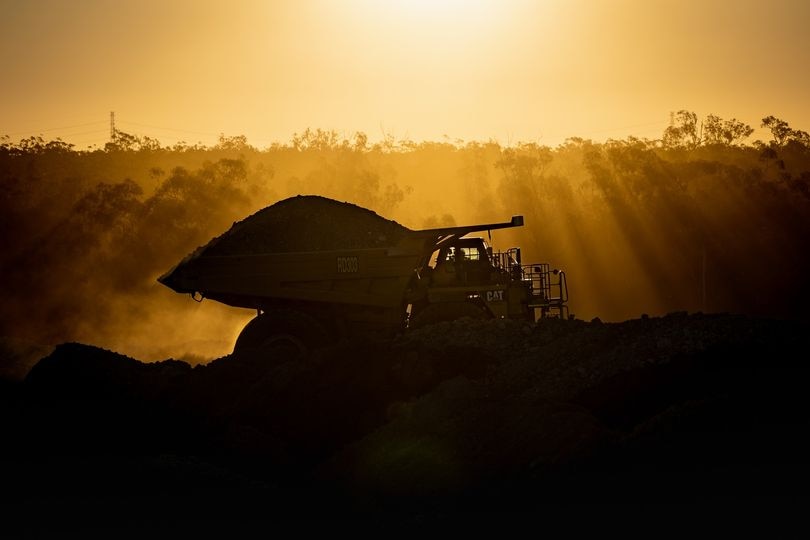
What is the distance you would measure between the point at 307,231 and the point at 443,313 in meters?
3.25

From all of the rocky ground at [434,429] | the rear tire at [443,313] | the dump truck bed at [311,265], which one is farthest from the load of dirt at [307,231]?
the rocky ground at [434,429]

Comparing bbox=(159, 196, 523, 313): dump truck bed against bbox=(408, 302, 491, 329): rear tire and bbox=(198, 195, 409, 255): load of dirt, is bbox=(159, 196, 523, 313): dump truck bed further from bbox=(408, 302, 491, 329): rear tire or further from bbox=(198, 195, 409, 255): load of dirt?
bbox=(408, 302, 491, 329): rear tire

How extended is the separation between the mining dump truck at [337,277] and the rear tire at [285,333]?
19 mm

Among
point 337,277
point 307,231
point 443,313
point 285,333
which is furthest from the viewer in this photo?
point 307,231

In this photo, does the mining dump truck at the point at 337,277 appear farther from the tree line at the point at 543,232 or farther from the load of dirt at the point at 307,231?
the tree line at the point at 543,232

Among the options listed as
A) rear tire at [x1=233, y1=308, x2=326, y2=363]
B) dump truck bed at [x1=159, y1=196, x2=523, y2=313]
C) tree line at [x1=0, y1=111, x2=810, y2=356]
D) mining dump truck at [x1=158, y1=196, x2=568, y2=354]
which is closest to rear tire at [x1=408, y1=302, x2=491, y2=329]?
mining dump truck at [x1=158, y1=196, x2=568, y2=354]

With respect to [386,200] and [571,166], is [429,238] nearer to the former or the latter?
[386,200]

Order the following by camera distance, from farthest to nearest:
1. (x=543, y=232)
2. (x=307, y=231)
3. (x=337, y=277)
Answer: (x=543, y=232) < (x=307, y=231) < (x=337, y=277)

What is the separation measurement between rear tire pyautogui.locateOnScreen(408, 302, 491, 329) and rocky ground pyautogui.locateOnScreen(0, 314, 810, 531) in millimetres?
1022

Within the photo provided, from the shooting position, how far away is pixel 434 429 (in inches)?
614

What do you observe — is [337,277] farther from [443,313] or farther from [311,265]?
[443,313]

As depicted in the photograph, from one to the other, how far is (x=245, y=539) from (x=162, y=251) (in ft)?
240

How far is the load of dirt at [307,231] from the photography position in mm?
25250

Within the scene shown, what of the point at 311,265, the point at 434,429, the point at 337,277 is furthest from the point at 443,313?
the point at 434,429
